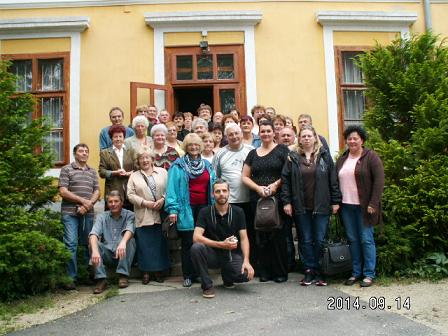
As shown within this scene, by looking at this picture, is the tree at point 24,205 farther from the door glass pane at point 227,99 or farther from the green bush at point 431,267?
the door glass pane at point 227,99

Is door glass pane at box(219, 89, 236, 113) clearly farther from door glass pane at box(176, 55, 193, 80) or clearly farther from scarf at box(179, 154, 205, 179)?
scarf at box(179, 154, 205, 179)

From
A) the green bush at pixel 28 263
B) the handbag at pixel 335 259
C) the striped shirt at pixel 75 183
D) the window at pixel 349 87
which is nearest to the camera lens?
the green bush at pixel 28 263

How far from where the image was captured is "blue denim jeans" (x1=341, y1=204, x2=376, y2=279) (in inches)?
202

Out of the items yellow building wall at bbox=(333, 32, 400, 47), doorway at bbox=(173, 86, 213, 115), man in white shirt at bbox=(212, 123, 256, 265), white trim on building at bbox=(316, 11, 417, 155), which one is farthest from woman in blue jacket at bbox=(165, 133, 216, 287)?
doorway at bbox=(173, 86, 213, 115)

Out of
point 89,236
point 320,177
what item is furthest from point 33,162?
Result: point 320,177

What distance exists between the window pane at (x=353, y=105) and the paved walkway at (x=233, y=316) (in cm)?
528

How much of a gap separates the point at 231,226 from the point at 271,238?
0.56 metres

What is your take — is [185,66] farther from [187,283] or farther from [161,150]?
[187,283]

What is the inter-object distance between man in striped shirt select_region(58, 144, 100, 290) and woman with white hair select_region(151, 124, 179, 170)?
2.82ft

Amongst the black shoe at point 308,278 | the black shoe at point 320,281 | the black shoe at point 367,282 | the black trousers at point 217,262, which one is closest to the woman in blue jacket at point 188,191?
the black trousers at point 217,262

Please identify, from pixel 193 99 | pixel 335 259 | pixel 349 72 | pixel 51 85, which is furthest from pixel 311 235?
pixel 193 99

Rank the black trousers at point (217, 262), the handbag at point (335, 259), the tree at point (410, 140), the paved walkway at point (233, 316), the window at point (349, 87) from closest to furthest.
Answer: the paved walkway at point (233, 316)
the black trousers at point (217, 262)
the handbag at point (335, 259)
the tree at point (410, 140)
the window at point (349, 87)

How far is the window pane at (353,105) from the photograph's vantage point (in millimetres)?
9562

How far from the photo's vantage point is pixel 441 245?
5.64 m
